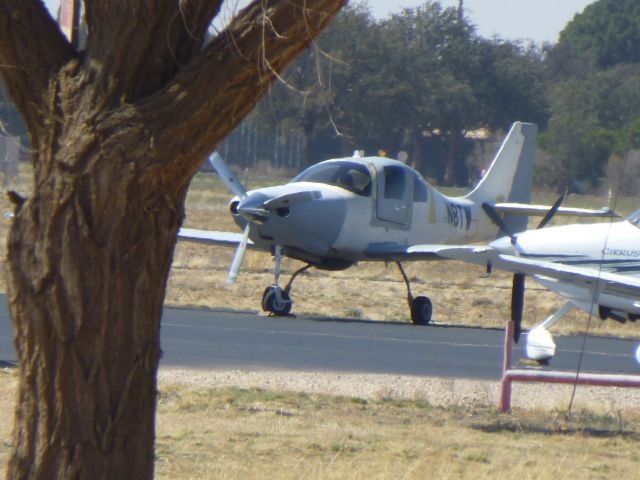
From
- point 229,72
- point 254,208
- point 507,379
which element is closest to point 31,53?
point 229,72

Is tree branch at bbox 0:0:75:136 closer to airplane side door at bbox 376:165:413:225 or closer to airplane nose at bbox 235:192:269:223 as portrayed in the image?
airplane nose at bbox 235:192:269:223

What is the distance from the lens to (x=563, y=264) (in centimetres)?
1288

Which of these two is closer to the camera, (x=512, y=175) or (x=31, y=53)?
(x=31, y=53)

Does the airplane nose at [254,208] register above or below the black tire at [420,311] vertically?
above

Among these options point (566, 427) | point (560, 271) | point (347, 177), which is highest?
point (347, 177)

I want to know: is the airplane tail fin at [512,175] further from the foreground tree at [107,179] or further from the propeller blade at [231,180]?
the foreground tree at [107,179]

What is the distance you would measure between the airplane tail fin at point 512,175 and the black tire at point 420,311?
3.97 m

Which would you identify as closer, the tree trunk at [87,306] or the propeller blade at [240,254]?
the tree trunk at [87,306]

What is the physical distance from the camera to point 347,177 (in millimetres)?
18938

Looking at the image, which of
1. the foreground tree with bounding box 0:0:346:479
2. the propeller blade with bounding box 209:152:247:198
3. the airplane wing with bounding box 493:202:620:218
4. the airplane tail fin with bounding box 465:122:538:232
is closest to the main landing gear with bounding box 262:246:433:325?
the propeller blade with bounding box 209:152:247:198

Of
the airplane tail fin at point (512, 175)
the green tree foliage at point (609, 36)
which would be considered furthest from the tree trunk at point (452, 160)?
the airplane tail fin at point (512, 175)

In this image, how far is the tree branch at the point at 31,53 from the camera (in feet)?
14.9

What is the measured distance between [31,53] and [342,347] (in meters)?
9.96

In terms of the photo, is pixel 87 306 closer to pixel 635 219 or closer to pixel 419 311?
pixel 635 219
